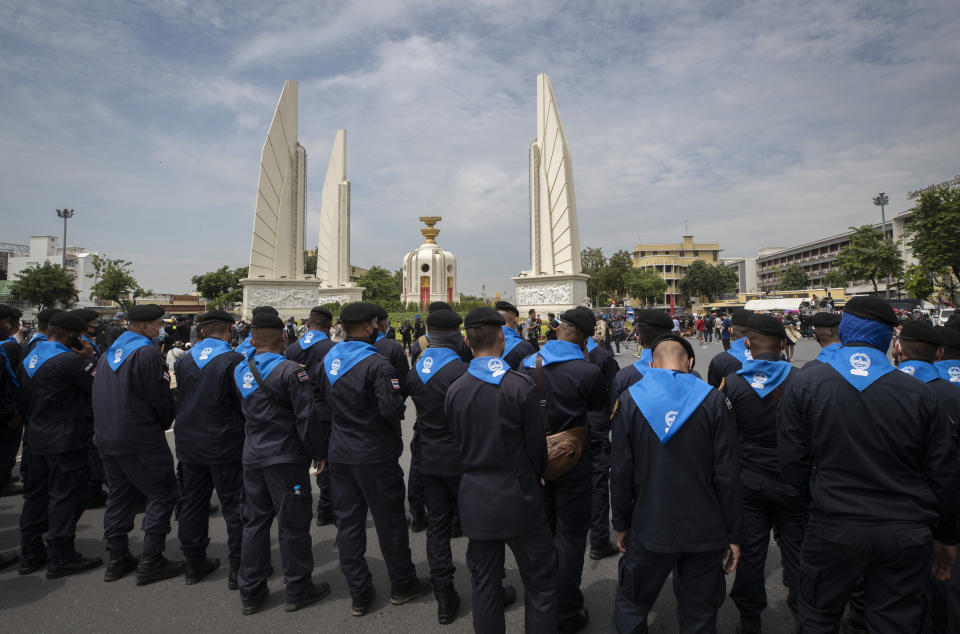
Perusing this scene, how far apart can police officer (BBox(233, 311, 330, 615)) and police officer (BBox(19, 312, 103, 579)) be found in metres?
1.61

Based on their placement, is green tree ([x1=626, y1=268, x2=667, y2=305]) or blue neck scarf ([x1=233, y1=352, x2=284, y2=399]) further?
green tree ([x1=626, y1=268, x2=667, y2=305])

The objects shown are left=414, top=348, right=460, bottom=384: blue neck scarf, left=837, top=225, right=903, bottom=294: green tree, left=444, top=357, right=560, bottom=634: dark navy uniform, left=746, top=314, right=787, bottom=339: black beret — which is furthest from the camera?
left=837, top=225, right=903, bottom=294: green tree

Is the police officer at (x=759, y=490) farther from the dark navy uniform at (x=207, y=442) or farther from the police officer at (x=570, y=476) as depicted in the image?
the dark navy uniform at (x=207, y=442)

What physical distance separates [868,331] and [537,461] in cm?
170

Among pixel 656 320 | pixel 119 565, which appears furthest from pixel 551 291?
pixel 119 565

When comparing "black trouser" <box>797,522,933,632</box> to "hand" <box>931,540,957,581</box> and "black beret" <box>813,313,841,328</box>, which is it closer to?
"hand" <box>931,540,957,581</box>

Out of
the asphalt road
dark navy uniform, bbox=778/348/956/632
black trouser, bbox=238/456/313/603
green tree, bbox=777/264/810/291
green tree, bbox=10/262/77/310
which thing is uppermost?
green tree, bbox=777/264/810/291

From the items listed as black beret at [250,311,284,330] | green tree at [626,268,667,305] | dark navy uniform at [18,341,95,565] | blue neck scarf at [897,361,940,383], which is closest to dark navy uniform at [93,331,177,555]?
dark navy uniform at [18,341,95,565]

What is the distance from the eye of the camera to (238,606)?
3.35 metres

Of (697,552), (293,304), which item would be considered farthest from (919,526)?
(293,304)

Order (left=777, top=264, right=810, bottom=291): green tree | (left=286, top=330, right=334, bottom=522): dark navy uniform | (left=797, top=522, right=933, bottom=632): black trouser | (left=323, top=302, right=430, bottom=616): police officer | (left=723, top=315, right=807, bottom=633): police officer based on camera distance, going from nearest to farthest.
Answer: (left=797, top=522, right=933, bottom=632): black trouser → (left=723, top=315, right=807, bottom=633): police officer → (left=323, top=302, right=430, bottom=616): police officer → (left=286, top=330, right=334, bottom=522): dark navy uniform → (left=777, top=264, right=810, bottom=291): green tree

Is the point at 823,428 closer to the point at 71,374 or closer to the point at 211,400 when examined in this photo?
the point at 211,400

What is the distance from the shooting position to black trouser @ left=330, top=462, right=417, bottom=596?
327 centimetres

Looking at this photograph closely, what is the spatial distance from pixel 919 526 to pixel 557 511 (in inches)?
66.6
